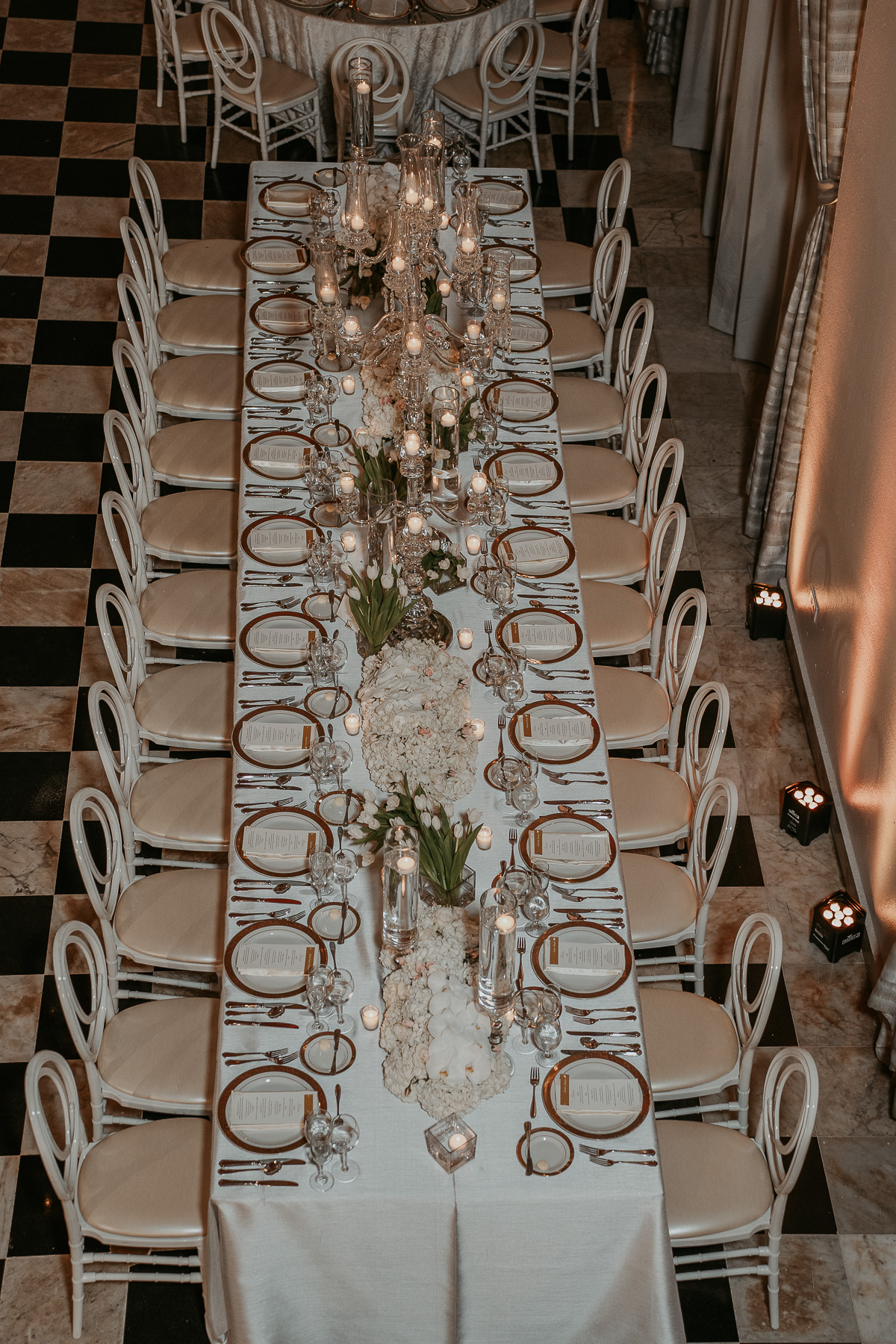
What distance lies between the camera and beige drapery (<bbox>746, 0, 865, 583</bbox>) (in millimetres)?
4242

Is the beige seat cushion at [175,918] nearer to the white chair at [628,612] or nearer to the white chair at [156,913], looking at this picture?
the white chair at [156,913]

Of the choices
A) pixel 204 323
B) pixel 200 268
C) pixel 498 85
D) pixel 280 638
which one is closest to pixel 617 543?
pixel 280 638

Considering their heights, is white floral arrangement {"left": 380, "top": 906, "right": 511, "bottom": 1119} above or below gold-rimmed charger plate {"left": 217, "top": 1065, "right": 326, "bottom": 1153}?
above

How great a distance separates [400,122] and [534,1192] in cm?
490

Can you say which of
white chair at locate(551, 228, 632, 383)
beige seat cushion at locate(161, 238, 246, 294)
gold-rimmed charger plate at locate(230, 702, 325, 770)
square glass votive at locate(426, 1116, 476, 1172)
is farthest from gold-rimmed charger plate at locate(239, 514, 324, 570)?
square glass votive at locate(426, 1116, 476, 1172)

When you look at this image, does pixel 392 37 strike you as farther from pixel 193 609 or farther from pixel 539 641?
pixel 539 641

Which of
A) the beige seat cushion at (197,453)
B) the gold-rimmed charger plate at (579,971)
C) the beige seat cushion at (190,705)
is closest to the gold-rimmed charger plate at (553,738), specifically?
the gold-rimmed charger plate at (579,971)

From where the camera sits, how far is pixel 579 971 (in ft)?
10.2

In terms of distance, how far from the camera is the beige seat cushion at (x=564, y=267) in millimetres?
5477

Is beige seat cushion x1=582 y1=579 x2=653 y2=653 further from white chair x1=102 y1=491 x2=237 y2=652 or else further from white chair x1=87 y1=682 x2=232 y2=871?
white chair x1=87 y1=682 x2=232 y2=871

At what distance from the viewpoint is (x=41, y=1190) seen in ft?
11.9

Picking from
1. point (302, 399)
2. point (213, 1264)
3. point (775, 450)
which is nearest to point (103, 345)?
point (302, 399)

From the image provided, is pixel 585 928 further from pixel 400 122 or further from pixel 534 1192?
pixel 400 122

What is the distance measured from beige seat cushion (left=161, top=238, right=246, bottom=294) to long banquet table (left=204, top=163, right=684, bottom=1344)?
327cm
